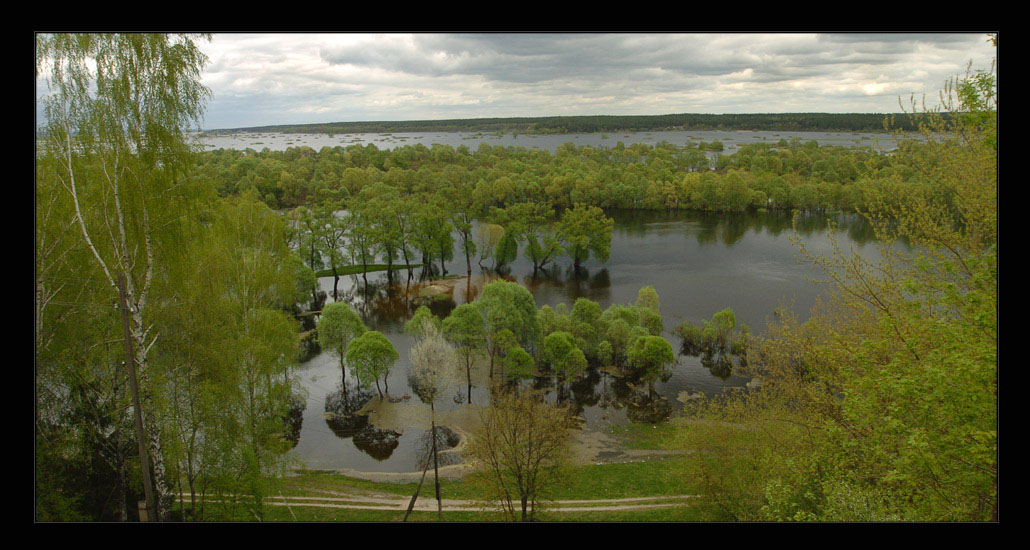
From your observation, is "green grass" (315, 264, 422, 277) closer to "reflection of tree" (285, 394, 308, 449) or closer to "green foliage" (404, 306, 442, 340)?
"green foliage" (404, 306, 442, 340)

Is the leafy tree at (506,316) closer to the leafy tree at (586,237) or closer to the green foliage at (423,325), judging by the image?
the green foliage at (423,325)

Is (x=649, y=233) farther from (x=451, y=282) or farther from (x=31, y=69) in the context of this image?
(x=31, y=69)

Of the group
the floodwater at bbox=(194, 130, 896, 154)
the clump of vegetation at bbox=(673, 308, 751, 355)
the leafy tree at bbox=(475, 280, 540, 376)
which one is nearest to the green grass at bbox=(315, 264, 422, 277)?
the leafy tree at bbox=(475, 280, 540, 376)

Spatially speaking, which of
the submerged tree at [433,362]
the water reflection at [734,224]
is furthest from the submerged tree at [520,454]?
the water reflection at [734,224]

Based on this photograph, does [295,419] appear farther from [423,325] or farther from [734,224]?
[734,224]

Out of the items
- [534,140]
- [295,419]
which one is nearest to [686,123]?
[534,140]
